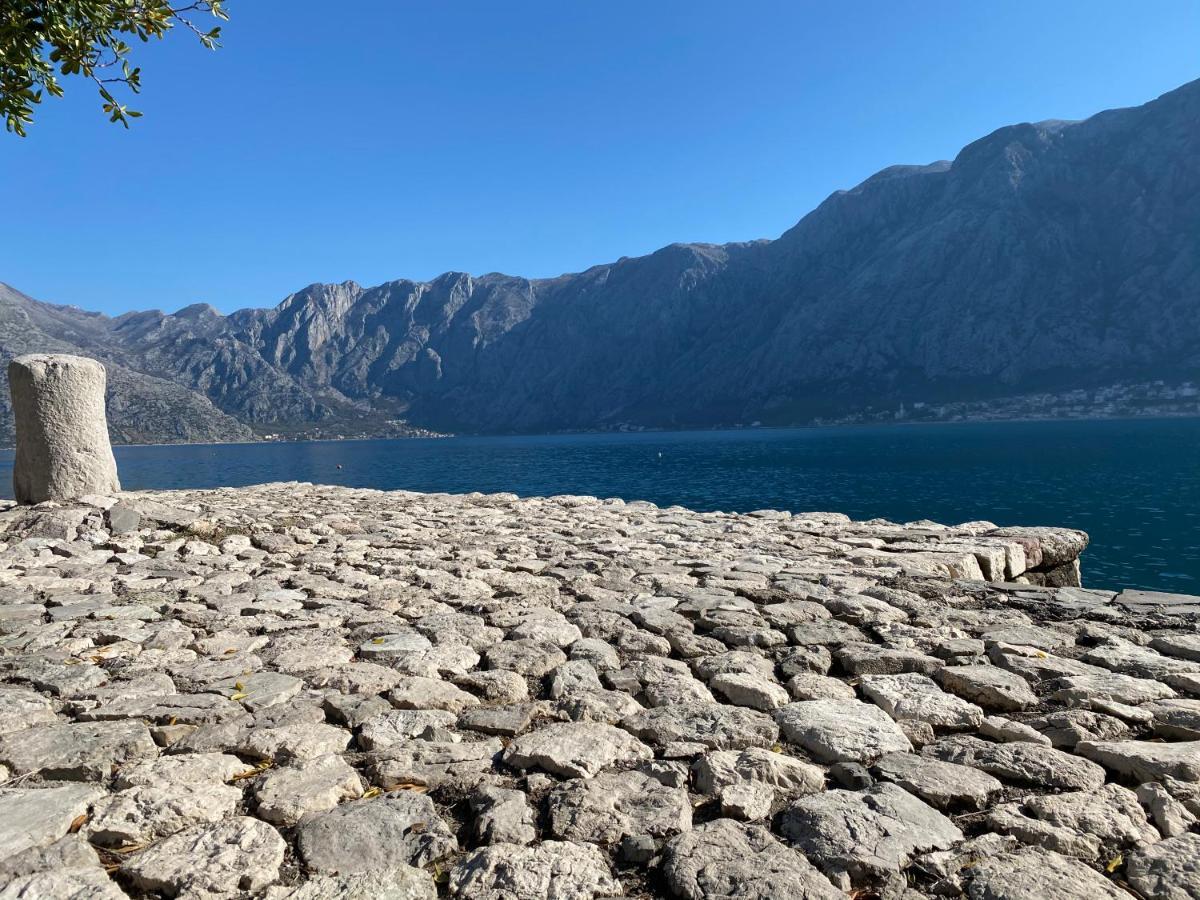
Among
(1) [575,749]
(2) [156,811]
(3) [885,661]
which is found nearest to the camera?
(2) [156,811]

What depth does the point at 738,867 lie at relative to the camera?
267 centimetres

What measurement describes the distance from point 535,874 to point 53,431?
11762 millimetres

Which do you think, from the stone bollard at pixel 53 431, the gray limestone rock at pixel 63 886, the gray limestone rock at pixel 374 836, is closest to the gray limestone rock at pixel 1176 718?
the gray limestone rock at pixel 374 836

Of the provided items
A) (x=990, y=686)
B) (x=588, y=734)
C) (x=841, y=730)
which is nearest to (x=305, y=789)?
(x=588, y=734)

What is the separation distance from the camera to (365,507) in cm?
1305

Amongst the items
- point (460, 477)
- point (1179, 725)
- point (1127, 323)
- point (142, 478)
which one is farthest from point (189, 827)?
point (1127, 323)

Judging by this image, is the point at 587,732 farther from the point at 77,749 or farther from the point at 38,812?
the point at 77,749

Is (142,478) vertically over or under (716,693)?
under

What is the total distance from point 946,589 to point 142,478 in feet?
342

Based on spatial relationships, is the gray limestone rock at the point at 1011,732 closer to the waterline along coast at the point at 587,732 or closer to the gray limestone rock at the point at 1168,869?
the waterline along coast at the point at 587,732

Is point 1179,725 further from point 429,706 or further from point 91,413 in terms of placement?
point 91,413

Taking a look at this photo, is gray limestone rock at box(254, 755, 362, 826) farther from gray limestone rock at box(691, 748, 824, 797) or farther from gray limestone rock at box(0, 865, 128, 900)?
gray limestone rock at box(691, 748, 824, 797)

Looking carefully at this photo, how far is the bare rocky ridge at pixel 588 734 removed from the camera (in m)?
2.69

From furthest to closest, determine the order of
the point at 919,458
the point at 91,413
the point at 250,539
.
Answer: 1. the point at 919,458
2. the point at 91,413
3. the point at 250,539
